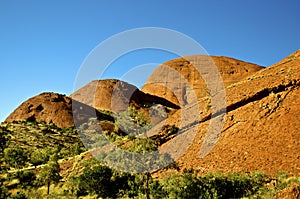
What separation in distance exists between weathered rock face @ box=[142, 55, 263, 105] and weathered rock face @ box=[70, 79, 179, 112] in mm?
4229

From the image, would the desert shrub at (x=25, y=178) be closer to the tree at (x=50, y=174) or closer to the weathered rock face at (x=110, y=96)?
the tree at (x=50, y=174)

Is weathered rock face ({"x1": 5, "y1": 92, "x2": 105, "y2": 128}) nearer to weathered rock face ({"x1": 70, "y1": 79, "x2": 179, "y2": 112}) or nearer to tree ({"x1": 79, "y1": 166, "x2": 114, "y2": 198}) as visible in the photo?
weathered rock face ({"x1": 70, "y1": 79, "x2": 179, "y2": 112})

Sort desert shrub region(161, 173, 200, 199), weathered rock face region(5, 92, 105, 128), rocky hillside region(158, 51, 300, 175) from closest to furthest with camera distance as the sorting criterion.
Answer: desert shrub region(161, 173, 200, 199)
rocky hillside region(158, 51, 300, 175)
weathered rock face region(5, 92, 105, 128)

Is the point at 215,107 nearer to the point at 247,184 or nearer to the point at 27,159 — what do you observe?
the point at 247,184

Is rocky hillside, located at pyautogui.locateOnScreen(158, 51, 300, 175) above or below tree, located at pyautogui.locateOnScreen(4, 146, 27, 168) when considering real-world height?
below

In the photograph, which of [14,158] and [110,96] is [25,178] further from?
[110,96]

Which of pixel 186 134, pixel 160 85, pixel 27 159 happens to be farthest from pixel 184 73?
pixel 186 134

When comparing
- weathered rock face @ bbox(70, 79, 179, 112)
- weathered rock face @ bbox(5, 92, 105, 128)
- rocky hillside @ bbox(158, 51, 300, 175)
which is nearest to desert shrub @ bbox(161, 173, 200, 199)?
rocky hillside @ bbox(158, 51, 300, 175)

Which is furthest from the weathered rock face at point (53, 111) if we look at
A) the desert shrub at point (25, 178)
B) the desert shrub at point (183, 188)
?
the desert shrub at point (183, 188)

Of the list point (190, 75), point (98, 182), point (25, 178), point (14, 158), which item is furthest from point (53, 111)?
point (98, 182)

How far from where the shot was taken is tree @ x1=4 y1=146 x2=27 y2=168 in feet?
129

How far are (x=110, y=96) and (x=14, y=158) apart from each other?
49903mm

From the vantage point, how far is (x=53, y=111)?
77250 millimetres

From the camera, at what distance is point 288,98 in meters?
26.1
